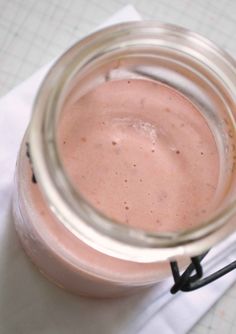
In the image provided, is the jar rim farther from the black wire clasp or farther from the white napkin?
the white napkin

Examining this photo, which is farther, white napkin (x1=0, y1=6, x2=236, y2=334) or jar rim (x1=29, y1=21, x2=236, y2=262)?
white napkin (x1=0, y1=6, x2=236, y2=334)

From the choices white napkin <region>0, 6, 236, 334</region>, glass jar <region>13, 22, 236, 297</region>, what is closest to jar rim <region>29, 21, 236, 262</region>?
glass jar <region>13, 22, 236, 297</region>

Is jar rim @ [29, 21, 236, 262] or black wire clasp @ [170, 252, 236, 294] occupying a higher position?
jar rim @ [29, 21, 236, 262]

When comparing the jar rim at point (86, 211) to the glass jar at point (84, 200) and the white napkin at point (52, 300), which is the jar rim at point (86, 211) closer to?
the glass jar at point (84, 200)

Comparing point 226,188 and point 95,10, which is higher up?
point 95,10

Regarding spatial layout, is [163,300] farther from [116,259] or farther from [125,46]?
[125,46]

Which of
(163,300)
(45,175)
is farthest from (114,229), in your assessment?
(163,300)

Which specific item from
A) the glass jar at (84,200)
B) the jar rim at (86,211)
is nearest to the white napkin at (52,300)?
the glass jar at (84,200)
